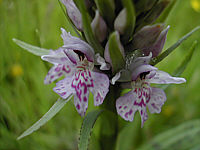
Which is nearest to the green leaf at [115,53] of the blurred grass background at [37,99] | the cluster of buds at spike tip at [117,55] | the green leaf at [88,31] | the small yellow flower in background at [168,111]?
the cluster of buds at spike tip at [117,55]

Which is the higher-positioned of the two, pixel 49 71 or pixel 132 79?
pixel 49 71

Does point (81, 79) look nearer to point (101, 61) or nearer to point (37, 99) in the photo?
point (101, 61)

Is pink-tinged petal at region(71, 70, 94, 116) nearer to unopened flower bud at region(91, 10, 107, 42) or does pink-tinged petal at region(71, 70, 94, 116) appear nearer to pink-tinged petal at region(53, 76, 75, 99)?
pink-tinged petal at region(53, 76, 75, 99)

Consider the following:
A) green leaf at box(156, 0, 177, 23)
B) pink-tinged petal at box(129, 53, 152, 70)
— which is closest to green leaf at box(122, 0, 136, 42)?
pink-tinged petal at box(129, 53, 152, 70)

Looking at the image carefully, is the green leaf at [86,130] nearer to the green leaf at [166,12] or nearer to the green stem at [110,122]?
the green stem at [110,122]

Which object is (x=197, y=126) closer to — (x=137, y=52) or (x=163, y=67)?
(x=163, y=67)

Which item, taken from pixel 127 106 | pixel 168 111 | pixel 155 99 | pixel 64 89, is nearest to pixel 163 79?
pixel 155 99

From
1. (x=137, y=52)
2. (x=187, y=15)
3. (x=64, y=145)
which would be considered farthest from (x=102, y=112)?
(x=187, y=15)
